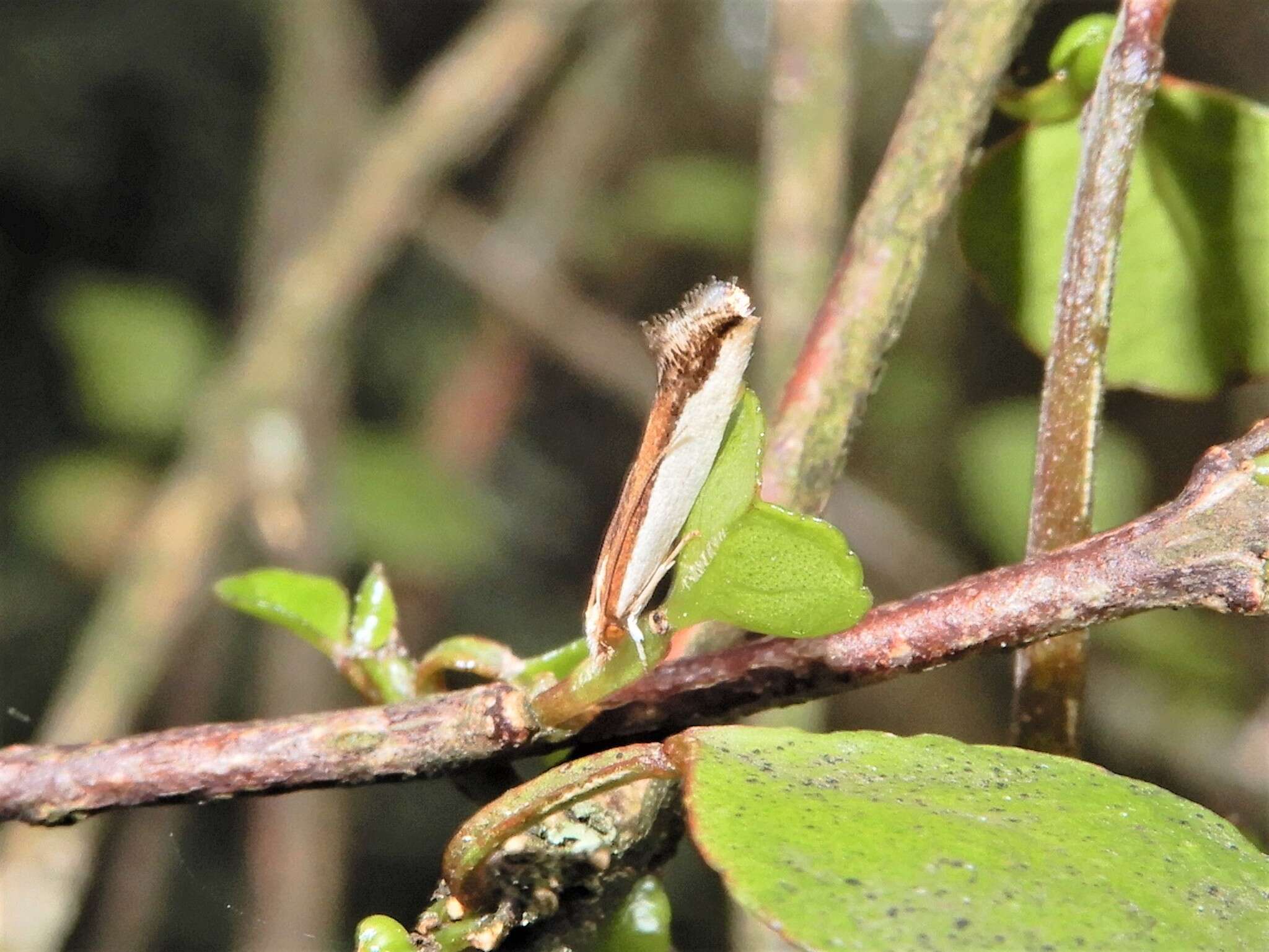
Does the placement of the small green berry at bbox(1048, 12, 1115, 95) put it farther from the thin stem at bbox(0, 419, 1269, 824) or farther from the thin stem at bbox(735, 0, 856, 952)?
the thin stem at bbox(735, 0, 856, 952)

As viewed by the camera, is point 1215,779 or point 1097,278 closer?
point 1097,278

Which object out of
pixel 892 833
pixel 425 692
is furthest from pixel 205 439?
pixel 892 833

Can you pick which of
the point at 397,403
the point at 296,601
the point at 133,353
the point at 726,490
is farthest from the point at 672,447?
the point at 397,403

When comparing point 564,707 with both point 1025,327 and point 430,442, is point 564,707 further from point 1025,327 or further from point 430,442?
point 430,442

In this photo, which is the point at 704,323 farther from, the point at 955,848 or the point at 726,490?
the point at 955,848

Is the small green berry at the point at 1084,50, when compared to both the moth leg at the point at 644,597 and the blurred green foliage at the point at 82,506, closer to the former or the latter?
the moth leg at the point at 644,597

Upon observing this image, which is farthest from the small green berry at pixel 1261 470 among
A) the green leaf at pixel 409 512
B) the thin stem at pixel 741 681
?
the green leaf at pixel 409 512

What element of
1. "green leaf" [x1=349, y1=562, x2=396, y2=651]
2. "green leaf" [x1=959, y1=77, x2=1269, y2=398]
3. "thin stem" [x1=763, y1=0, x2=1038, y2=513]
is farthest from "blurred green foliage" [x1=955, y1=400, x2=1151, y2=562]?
A: "green leaf" [x1=349, y1=562, x2=396, y2=651]
